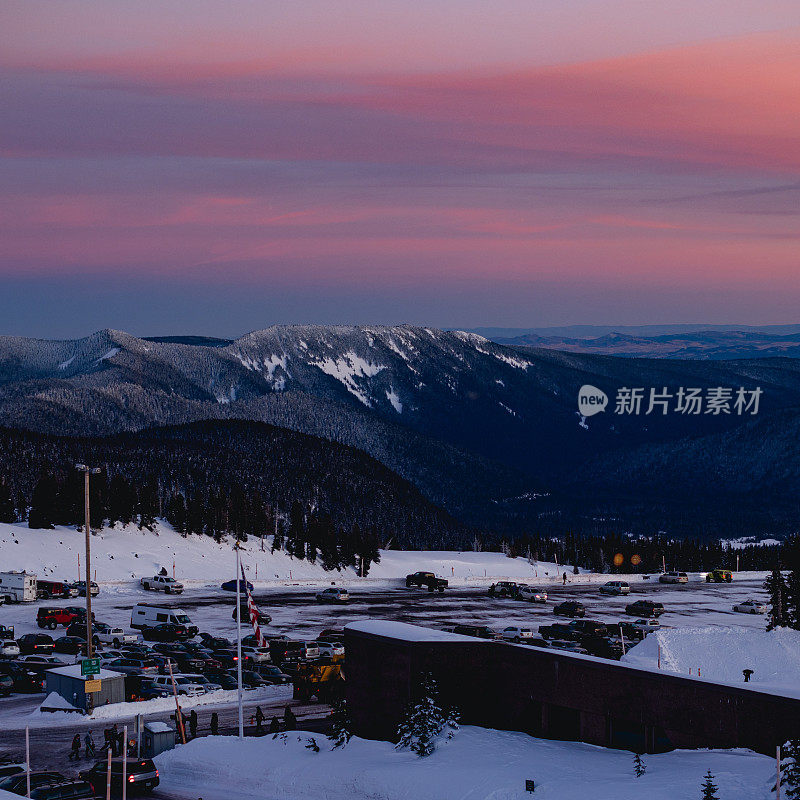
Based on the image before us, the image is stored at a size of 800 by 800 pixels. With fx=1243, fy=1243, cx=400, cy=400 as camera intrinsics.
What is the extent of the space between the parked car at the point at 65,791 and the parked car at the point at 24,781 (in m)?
0.23

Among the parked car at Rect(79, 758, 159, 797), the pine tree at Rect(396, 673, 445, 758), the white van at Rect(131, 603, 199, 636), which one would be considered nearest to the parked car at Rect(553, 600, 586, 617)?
the white van at Rect(131, 603, 199, 636)

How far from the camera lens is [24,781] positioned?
126 feet

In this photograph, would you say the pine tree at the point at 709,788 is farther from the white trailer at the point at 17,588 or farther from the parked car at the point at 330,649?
the white trailer at the point at 17,588

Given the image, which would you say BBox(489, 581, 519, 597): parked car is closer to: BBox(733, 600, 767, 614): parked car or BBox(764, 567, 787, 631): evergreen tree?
BBox(733, 600, 767, 614): parked car

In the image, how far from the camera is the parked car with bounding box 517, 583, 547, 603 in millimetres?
107750

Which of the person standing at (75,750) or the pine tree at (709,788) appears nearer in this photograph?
the pine tree at (709,788)

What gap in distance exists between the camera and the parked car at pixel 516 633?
7869cm

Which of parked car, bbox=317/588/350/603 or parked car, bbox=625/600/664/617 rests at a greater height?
parked car, bbox=317/588/350/603

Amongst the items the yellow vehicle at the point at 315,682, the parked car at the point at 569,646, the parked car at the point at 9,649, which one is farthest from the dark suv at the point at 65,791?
the parked car at the point at 569,646

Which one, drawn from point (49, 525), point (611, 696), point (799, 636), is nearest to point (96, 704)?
point (611, 696)

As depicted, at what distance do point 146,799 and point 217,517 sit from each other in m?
111

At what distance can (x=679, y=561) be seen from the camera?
614 feet

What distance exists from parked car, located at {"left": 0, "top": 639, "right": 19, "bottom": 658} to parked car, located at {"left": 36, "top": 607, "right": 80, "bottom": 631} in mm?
12016

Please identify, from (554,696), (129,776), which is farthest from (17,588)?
(554,696)
